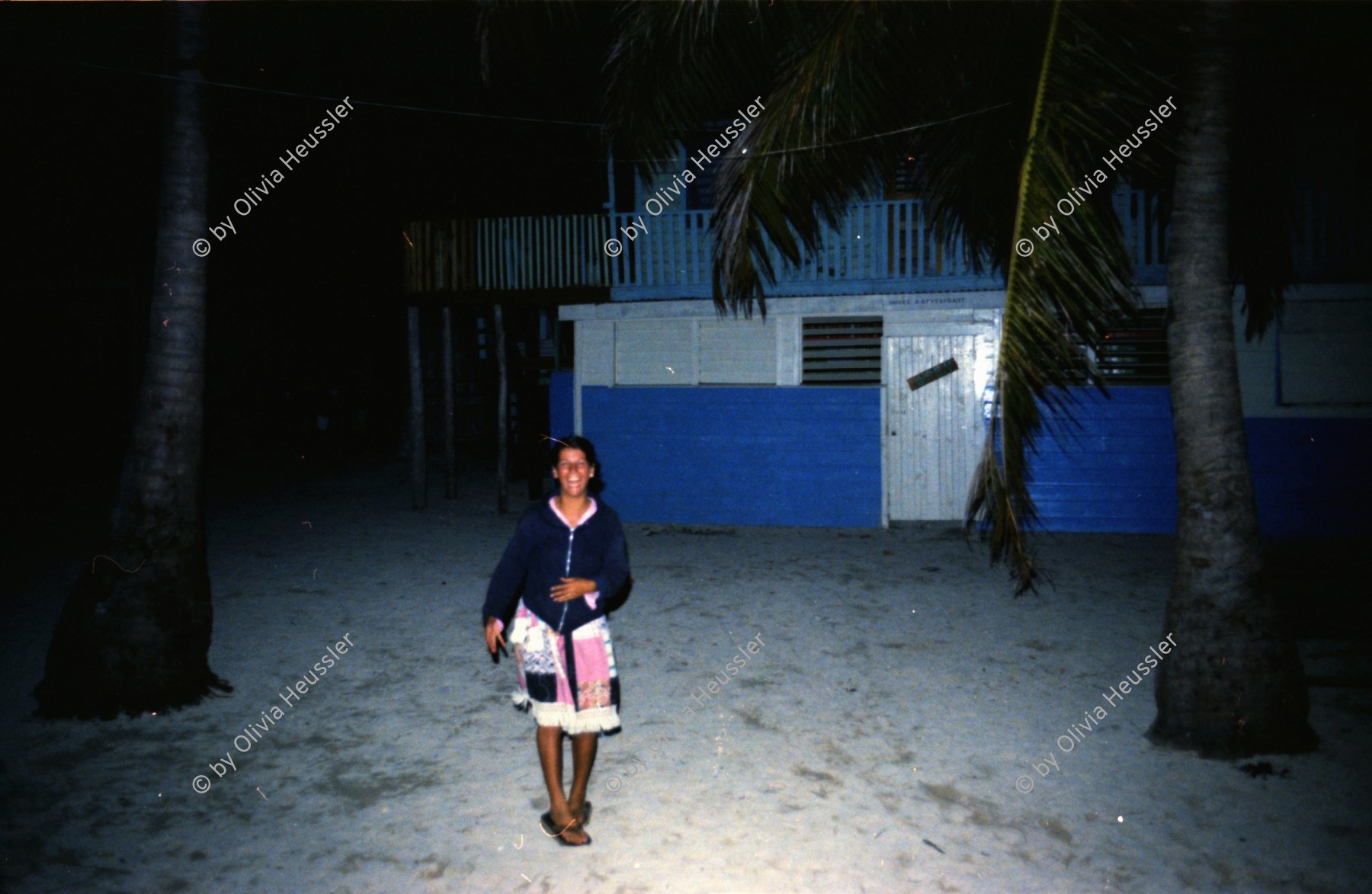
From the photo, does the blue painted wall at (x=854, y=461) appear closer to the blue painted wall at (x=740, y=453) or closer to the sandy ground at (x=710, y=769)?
the blue painted wall at (x=740, y=453)

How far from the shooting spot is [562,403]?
13398 millimetres

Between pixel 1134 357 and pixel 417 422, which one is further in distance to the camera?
pixel 417 422

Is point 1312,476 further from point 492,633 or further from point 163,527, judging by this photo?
point 163,527

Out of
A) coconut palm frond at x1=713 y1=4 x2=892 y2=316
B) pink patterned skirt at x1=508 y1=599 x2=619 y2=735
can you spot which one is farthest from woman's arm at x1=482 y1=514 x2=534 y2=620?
coconut palm frond at x1=713 y1=4 x2=892 y2=316

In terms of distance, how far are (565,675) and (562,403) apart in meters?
9.71

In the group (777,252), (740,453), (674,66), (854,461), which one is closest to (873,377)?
(854,461)

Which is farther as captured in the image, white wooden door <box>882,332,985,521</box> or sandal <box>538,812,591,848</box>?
white wooden door <box>882,332,985,521</box>

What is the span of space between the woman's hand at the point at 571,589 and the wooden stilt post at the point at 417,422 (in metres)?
9.87

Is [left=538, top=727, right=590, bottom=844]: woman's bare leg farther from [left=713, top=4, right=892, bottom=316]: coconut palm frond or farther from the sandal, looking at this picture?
[left=713, top=4, right=892, bottom=316]: coconut palm frond

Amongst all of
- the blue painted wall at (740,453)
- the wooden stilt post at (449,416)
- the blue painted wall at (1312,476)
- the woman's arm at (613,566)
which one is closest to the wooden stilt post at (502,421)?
the wooden stilt post at (449,416)

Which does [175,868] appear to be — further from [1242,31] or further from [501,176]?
[501,176]

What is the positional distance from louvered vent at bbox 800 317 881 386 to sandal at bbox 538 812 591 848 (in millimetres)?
8362

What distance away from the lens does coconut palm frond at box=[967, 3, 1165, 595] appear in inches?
165

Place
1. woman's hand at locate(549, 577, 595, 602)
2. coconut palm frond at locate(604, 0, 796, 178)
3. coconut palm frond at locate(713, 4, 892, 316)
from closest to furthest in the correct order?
woman's hand at locate(549, 577, 595, 602) → coconut palm frond at locate(713, 4, 892, 316) → coconut palm frond at locate(604, 0, 796, 178)
